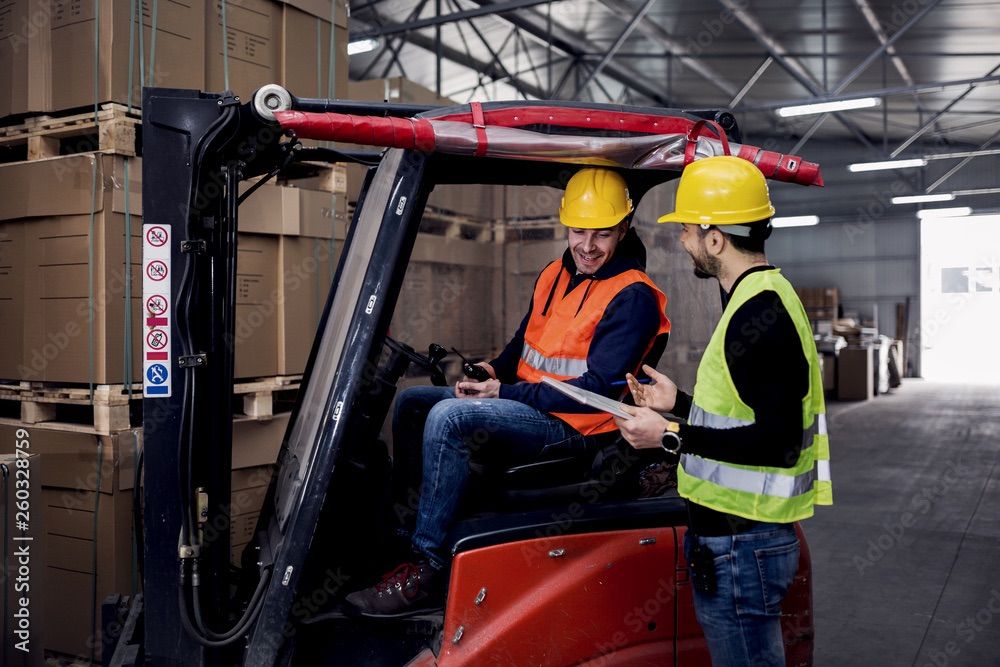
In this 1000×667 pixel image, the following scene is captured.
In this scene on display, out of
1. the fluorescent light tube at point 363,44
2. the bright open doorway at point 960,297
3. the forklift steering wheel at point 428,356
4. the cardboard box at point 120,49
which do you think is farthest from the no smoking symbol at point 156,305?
the bright open doorway at point 960,297

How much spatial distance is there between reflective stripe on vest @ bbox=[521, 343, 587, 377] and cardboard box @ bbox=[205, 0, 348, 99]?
1817mm

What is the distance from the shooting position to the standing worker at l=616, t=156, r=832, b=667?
2031 mm

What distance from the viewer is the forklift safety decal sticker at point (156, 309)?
2281 mm

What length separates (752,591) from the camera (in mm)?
2104

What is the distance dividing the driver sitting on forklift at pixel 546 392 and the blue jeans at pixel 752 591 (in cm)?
58

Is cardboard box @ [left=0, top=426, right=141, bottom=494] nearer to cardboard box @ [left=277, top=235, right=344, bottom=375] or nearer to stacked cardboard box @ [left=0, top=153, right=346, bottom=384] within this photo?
stacked cardboard box @ [left=0, top=153, right=346, bottom=384]

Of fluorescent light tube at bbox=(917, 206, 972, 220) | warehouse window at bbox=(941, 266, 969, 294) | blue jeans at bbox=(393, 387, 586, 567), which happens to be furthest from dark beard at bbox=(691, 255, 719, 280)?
warehouse window at bbox=(941, 266, 969, 294)

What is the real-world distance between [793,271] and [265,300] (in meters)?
22.9

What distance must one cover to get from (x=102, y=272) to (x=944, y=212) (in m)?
22.0

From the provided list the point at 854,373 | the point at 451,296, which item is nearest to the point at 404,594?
the point at 451,296

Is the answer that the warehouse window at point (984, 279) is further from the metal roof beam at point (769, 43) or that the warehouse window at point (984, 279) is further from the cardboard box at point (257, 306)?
the cardboard box at point (257, 306)

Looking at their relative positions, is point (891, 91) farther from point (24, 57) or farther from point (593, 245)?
point (24, 57)

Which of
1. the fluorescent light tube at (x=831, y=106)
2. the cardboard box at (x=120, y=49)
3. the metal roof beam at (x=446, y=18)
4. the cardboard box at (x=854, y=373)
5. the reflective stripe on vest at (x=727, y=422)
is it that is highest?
the metal roof beam at (x=446, y=18)

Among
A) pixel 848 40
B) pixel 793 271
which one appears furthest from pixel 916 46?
pixel 793 271
